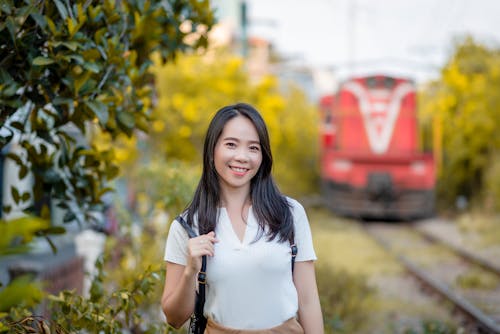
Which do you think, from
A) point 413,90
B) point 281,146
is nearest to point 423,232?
point 413,90

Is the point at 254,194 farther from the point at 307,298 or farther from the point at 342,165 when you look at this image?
the point at 342,165

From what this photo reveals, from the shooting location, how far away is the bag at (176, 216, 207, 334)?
2.44 meters

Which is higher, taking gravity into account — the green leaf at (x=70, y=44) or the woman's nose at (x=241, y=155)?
the green leaf at (x=70, y=44)

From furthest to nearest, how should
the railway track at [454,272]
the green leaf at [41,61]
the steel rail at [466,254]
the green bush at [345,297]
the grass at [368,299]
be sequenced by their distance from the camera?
1. the steel rail at [466,254]
2. the railway track at [454,272]
3. the grass at [368,299]
4. the green bush at [345,297]
5. the green leaf at [41,61]

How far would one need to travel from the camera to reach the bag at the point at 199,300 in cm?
244

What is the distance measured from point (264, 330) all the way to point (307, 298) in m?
0.26

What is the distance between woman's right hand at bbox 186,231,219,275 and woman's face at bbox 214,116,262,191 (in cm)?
29

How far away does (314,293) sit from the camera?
8.61ft

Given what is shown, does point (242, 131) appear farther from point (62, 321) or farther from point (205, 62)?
point (205, 62)

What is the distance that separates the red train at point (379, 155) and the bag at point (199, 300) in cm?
1546

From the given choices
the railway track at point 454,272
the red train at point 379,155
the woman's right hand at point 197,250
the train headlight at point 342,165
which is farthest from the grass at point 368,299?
the train headlight at point 342,165

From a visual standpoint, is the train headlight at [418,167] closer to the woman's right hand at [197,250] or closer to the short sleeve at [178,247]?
the short sleeve at [178,247]

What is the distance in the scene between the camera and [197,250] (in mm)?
2375

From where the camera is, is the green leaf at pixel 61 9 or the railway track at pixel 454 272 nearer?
the green leaf at pixel 61 9
